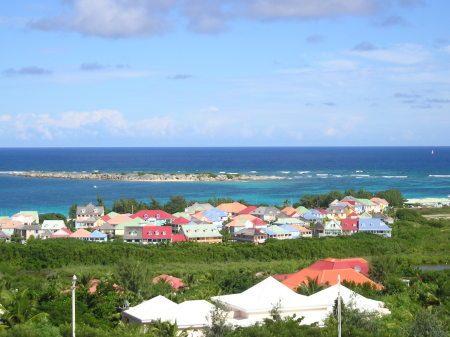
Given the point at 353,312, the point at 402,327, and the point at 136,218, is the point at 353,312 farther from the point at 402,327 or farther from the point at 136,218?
the point at 136,218

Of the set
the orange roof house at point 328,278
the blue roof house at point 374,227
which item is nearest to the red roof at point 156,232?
the blue roof house at point 374,227

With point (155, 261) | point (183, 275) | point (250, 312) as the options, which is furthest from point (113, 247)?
point (250, 312)

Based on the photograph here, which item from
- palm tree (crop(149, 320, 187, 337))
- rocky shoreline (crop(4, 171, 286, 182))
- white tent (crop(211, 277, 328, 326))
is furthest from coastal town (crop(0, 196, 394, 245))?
rocky shoreline (crop(4, 171, 286, 182))

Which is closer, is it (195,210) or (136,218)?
(136,218)

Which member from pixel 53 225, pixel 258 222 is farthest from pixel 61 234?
pixel 258 222

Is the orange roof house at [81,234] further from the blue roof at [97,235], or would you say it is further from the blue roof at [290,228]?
the blue roof at [290,228]

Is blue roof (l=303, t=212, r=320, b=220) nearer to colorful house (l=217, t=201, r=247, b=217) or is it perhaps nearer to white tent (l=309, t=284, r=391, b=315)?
colorful house (l=217, t=201, r=247, b=217)

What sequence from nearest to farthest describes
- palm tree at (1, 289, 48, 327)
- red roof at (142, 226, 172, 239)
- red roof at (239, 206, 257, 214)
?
1. palm tree at (1, 289, 48, 327)
2. red roof at (142, 226, 172, 239)
3. red roof at (239, 206, 257, 214)
